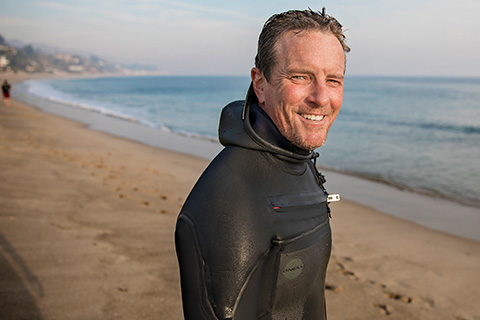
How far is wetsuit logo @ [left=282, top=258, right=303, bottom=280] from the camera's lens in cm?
154

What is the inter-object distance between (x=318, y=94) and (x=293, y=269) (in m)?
0.67

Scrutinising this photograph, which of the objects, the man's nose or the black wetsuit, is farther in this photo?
the man's nose

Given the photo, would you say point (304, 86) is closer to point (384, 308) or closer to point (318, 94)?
point (318, 94)

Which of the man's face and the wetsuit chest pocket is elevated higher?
the man's face

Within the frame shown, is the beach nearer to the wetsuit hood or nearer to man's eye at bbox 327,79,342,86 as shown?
the wetsuit hood

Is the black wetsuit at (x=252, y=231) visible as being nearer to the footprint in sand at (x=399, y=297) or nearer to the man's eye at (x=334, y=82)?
the man's eye at (x=334, y=82)

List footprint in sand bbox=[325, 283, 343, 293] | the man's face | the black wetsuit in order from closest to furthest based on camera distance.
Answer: the black wetsuit < the man's face < footprint in sand bbox=[325, 283, 343, 293]

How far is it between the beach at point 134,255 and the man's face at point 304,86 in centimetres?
329

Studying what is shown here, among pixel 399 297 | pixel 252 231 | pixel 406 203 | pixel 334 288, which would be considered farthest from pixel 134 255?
pixel 406 203

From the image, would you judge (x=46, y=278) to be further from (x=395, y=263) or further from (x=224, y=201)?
(x=395, y=263)

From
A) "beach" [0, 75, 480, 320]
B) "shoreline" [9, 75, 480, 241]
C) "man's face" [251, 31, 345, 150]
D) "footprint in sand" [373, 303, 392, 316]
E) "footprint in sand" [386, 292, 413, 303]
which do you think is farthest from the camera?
"shoreline" [9, 75, 480, 241]

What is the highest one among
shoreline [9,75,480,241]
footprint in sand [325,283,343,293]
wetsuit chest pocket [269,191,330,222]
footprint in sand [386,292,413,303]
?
wetsuit chest pocket [269,191,330,222]

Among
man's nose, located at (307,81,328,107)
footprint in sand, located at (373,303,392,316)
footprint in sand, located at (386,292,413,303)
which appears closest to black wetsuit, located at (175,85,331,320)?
man's nose, located at (307,81,328,107)

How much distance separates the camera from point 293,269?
1.56 meters
